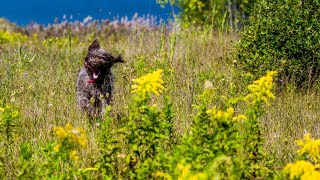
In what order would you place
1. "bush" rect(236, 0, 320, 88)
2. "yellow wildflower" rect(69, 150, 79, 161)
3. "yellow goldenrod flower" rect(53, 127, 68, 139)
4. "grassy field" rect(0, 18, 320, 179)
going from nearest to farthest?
"yellow goldenrod flower" rect(53, 127, 68, 139) < "yellow wildflower" rect(69, 150, 79, 161) < "grassy field" rect(0, 18, 320, 179) < "bush" rect(236, 0, 320, 88)

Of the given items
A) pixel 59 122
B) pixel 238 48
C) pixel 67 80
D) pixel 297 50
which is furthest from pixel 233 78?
pixel 59 122

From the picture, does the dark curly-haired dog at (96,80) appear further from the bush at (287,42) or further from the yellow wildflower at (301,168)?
the yellow wildflower at (301,168)

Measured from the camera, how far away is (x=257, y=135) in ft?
14.5

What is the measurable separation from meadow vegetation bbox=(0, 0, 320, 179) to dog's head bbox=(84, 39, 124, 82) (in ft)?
1.60

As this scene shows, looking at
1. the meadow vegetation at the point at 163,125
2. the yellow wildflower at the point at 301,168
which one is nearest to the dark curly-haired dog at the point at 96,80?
the meadow vegetation at the point at 163,125

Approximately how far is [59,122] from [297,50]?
160 inches

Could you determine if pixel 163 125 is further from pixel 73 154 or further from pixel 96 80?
pixel 96 80

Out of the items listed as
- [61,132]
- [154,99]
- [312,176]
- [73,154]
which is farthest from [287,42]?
[312,176]

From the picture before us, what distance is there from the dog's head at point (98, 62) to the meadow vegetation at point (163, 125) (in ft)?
1.60

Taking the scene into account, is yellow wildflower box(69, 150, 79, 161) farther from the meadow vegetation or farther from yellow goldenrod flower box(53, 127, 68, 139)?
yellow goldenrod flower box(53, 127, 68, 139)

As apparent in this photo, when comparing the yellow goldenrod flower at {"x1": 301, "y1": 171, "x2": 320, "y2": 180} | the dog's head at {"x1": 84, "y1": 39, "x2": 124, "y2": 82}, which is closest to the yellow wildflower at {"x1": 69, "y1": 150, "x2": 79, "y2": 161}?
the yellow goldenrod flower at {"x1": 301, "y1": 171, "x2": 320, "y2": 180}

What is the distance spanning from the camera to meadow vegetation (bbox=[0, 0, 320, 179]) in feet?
12.8

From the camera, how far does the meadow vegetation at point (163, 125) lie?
12.8 ft

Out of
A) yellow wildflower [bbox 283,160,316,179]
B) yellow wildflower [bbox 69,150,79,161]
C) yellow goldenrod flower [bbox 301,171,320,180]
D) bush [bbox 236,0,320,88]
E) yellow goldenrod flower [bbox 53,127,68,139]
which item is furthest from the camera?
bush [bbox 236,0,320,88]
